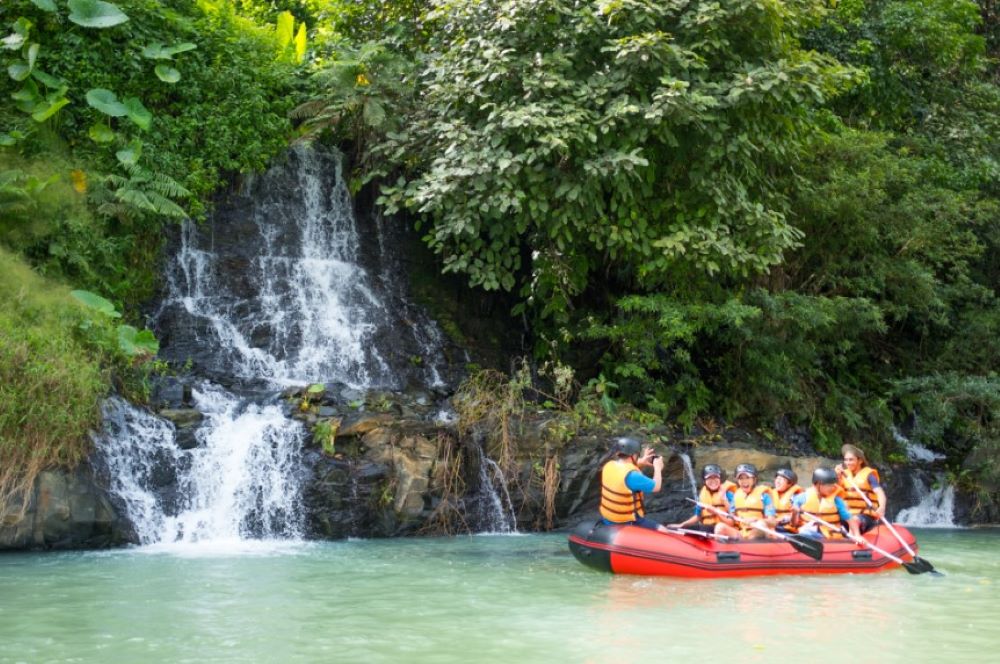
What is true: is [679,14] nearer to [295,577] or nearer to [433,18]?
[433,18]

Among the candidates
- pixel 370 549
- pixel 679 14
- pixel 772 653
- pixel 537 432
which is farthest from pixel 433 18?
pixel 772 653

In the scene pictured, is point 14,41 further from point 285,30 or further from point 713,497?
point 713,497

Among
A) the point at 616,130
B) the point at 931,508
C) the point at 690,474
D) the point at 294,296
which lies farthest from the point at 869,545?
the point at 294,296

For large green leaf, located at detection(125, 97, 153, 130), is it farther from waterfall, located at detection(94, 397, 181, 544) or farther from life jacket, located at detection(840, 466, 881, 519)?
life jacket, located at detection(840, 466, 881, 519)

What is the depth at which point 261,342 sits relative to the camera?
1353cm

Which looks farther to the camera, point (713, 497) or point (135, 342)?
point (135, 342)

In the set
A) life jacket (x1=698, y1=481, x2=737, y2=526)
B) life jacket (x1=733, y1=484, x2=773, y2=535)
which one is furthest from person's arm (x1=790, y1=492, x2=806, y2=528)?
life jacket (x1=698, y1=481, x2=737, y2=526)

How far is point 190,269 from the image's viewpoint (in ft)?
46.0

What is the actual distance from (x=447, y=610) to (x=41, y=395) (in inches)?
195

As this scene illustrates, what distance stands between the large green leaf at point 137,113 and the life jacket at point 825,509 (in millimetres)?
9265

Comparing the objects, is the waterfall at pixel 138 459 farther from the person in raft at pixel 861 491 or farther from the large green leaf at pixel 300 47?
the large green leaf at pixel 300 47

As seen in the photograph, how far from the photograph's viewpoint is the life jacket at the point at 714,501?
973cm

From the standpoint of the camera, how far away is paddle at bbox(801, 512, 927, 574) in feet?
30.2

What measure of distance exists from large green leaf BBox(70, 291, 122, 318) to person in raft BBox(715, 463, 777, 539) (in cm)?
679
